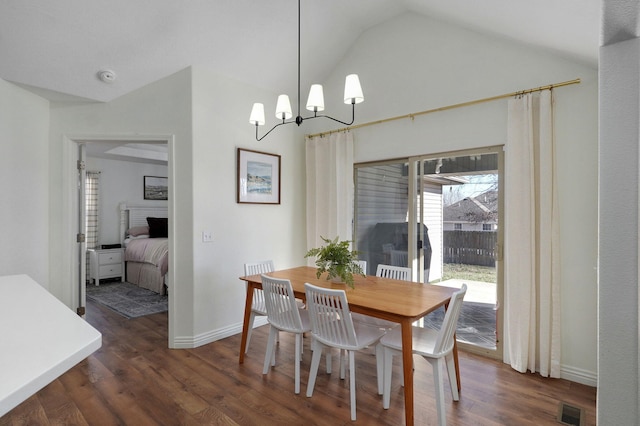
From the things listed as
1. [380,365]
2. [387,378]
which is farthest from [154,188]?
[387,378]

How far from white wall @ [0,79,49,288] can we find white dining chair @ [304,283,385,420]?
257 centimetres

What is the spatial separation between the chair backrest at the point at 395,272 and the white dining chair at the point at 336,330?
34.7 inches

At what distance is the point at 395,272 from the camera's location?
130 inches

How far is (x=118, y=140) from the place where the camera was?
10.9ft

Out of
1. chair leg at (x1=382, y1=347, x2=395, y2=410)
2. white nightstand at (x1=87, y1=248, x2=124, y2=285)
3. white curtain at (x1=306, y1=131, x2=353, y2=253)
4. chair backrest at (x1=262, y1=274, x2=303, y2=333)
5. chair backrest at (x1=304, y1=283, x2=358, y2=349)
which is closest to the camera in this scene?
chair backrest at (x1=304, y1=283, x2=358, y2=349)


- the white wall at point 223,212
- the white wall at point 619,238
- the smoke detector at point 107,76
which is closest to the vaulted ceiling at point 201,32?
the smoke detector at point 107,76

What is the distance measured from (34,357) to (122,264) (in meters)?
6.10

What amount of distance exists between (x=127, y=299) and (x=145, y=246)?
0.98 metres

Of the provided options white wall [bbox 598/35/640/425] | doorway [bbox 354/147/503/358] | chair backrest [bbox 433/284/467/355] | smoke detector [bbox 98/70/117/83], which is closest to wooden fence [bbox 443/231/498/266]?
doorway [bbox 354/147/503/358]

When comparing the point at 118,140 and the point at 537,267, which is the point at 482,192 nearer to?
the point at 537,267

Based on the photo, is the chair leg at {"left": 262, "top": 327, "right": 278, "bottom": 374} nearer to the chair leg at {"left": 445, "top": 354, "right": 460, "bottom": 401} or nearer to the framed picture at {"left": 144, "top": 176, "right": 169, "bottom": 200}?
the chair leg at {"left": 445, "top": 354, "right": 460, "bottom": 401}

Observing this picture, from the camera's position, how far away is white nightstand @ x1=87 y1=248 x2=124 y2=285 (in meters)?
5.89

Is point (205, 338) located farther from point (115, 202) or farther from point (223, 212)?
point (115, 202)

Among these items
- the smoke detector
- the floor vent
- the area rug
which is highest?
the smoke detector
